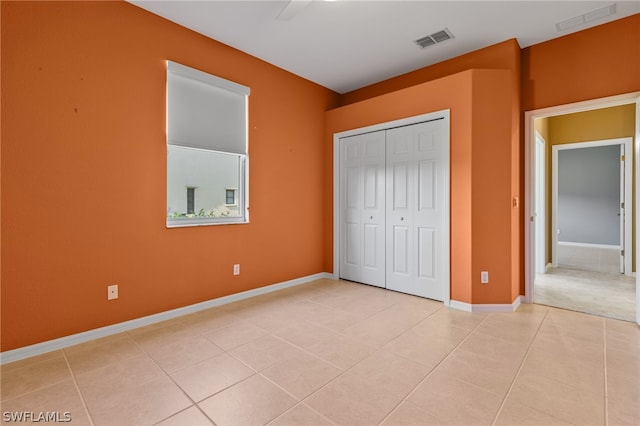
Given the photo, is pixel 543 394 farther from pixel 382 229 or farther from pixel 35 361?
pixel 35 361

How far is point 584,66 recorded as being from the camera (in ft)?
10.3

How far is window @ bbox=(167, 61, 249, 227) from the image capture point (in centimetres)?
309

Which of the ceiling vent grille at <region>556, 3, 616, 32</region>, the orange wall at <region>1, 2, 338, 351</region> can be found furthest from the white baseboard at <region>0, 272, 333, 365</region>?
the ceiling vent grille at <region>556, 3, 616, 32</region>

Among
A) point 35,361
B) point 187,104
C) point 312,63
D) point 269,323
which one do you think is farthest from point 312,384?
point 312,63

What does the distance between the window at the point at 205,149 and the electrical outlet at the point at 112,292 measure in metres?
0.73

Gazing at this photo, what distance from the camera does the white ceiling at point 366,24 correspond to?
109 inches

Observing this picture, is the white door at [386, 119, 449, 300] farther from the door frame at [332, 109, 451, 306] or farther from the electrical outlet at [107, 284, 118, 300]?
the electrical outlet at [107, 284, 118, 300]

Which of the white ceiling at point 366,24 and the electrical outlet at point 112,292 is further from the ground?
the white ceiling at point 366,24

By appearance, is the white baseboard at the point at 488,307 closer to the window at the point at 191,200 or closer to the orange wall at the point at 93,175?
the orange wall at the point at 93,175

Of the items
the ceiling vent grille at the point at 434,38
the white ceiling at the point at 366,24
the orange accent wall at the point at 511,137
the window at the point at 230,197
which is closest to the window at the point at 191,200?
the window at the point at 230,197

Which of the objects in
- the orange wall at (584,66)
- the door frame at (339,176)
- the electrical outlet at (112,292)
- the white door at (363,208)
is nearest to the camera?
the electrical outlet at (112,292)

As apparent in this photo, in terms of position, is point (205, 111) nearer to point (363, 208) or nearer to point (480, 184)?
point (363, 208)

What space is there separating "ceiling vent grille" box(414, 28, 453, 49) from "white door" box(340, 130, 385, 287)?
1112 millimetres

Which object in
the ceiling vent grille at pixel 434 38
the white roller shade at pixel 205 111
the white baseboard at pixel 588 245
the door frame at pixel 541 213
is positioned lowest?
the white baseboard at pixel 588 245
